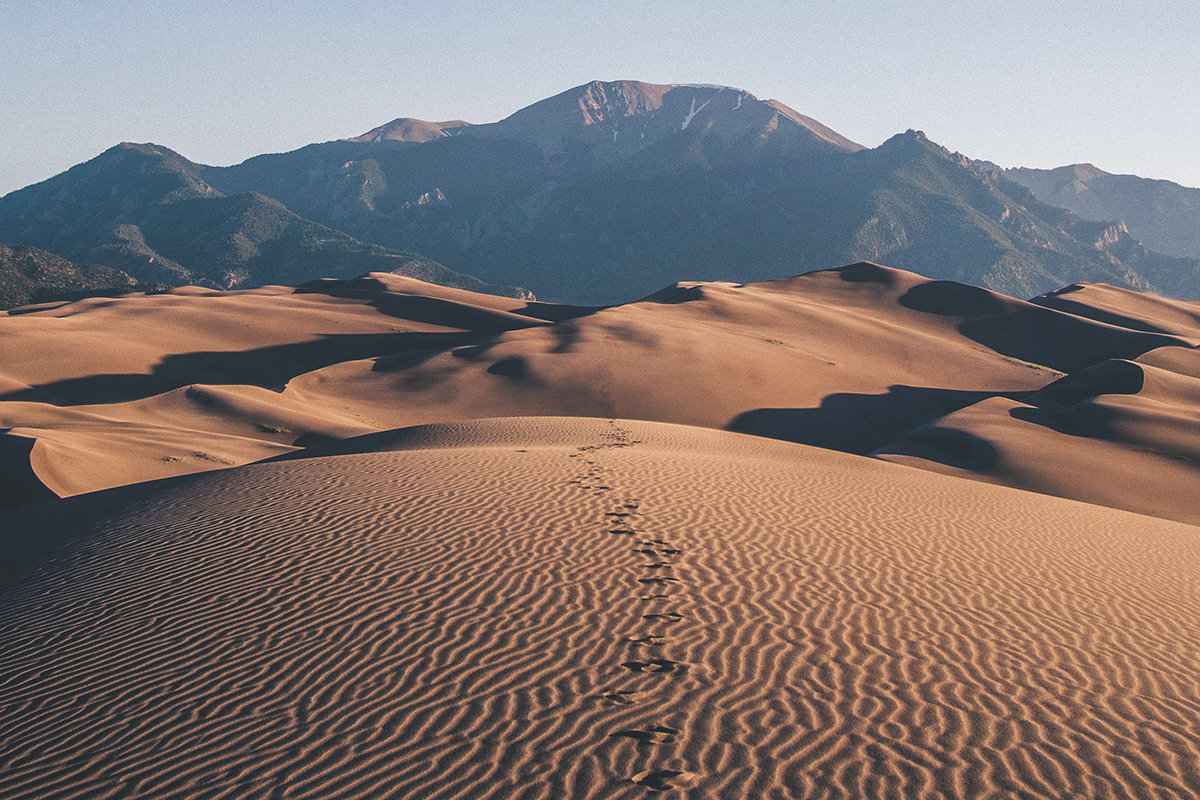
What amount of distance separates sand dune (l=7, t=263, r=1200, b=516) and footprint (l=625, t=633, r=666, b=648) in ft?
50.0

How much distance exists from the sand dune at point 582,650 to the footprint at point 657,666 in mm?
23

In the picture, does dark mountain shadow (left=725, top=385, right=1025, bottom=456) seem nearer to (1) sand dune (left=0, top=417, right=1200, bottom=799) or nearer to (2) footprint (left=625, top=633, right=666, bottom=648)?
(1) sand dune (left=0, top=417, right=1200, bottom=799)

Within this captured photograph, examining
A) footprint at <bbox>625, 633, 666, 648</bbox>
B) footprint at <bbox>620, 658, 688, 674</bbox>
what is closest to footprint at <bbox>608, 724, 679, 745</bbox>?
footprint at <bbox>620, 658, 688, 674</bbox>

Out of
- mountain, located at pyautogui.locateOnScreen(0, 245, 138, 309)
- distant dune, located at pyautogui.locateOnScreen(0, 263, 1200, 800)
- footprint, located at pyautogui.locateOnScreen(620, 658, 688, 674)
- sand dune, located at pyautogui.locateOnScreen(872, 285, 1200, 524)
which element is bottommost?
sand dune, located at pyautogui.locateOnScreen(872, 285, 1200, 524)

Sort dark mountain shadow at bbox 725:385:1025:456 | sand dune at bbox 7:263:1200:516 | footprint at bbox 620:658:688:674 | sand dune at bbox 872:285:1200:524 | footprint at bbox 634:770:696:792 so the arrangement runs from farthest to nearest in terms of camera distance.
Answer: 1. dark mountain shadow at bbox 725:385:1025:456
2. sand dune at bbox 7:263:1200:516
3. sand dune at bbox 872:285:1200:524
4. footprint at bbox 620:658:688:674
5. footprint at bbox 634:770:696:792

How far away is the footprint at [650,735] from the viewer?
210 inches

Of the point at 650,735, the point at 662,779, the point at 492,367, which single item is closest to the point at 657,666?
the point at 650,735

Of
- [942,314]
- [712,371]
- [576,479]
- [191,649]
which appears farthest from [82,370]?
[942,314]

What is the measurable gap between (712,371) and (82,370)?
3134 centimetres

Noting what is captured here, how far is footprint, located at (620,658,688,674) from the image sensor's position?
6254mm

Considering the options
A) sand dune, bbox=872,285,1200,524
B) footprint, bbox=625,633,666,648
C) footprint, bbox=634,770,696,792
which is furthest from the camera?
sand dune, bbox=872,285,1200,524

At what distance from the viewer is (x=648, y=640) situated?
677 cm

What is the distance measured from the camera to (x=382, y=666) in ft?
20.8

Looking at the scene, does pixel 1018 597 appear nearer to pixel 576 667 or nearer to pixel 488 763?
pixel 576 667
